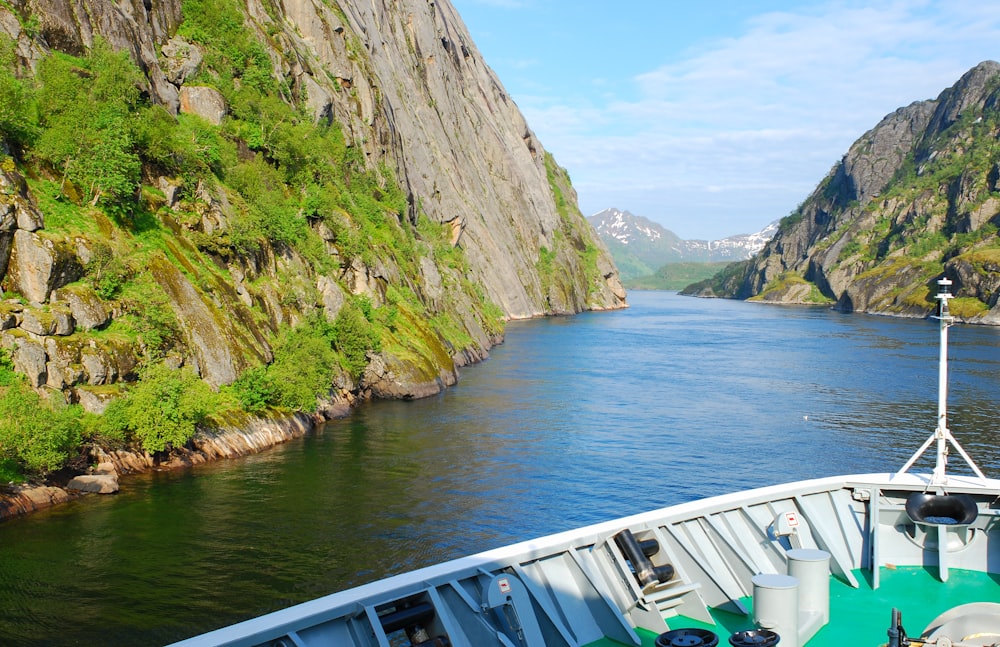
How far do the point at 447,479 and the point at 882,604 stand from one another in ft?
65.9

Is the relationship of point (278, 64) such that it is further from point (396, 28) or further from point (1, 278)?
point (396, 28)

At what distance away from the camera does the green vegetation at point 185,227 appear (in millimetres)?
29141

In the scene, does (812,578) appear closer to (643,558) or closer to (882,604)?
(882,604)

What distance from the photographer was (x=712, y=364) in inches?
2672

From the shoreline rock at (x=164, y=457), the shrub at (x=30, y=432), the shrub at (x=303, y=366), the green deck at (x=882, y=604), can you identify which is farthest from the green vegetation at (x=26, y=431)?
the green deck at (x=882, y=604)

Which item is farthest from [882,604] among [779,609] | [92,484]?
[92,484]

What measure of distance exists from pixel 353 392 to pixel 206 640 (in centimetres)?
3702

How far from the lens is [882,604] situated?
39.4ft

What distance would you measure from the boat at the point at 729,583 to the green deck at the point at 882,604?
3 centimetres

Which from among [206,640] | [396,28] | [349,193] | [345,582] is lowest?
[345,582]

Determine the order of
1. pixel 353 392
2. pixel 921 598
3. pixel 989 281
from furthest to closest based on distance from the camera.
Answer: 1. pixel 989 281
2. pixel 353 392
3. pixel 921 598

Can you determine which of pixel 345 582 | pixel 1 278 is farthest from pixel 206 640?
pixel 1 278

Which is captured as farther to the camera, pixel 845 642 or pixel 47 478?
pixel 47 478

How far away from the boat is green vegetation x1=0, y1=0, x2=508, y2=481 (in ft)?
63.1
